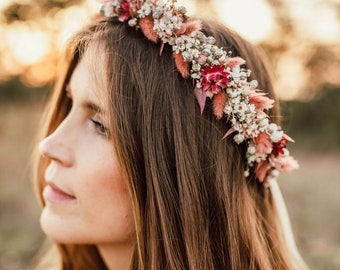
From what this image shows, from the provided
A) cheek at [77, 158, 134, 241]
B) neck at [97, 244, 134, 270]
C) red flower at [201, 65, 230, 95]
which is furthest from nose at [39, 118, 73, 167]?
red flower at [201, 65, 230, 95]

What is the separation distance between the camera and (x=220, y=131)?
6.85 ft

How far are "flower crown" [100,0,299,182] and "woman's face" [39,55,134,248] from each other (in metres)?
0.35

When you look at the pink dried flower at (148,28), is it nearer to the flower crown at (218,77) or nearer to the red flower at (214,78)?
the flower crown at (218,77)

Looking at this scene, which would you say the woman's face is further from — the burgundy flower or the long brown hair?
the burgundy flower

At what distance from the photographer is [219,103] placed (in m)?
2.06

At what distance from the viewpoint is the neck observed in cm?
231

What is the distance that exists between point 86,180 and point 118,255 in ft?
1.54

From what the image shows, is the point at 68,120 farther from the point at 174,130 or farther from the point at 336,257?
the point at 336,257

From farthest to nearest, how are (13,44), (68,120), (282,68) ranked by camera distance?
(282,68), (13,44), (68,120)

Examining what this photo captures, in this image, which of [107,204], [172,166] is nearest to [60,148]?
[107,204]

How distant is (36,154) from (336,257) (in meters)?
2.85

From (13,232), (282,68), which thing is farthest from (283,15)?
(13,232)

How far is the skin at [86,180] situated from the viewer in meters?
2.06

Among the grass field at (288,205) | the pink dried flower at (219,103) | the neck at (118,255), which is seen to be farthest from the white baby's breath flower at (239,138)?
the grass field at (288,205)
